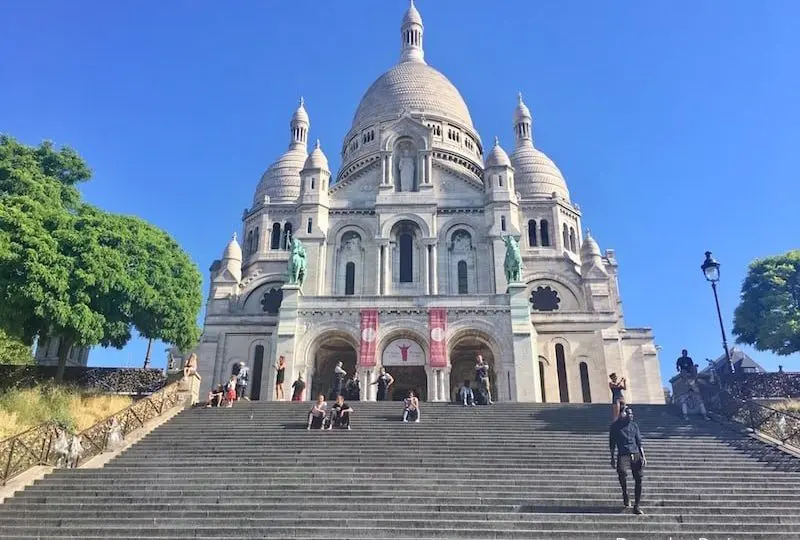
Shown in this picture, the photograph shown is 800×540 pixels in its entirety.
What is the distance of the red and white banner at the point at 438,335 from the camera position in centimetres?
2839

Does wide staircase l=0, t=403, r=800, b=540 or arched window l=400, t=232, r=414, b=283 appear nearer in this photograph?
wide staircase l=0, t=403, r=800, b=540

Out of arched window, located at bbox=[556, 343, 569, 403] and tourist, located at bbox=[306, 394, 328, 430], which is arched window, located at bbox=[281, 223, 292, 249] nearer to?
arched window, located at bbox=[556, 343, 569, 403]

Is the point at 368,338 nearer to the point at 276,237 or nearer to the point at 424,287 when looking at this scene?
the point at 424,287

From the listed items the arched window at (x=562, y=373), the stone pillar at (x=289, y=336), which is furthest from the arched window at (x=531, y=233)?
the stone pillar at (x=289, y=336)

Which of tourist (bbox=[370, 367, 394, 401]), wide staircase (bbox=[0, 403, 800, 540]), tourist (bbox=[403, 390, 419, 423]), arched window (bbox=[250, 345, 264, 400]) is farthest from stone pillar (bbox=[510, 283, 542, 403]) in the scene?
arched window (bbox=[250, 345, 264, 400])

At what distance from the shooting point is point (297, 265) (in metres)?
31.4

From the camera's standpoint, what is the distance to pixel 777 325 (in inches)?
1200

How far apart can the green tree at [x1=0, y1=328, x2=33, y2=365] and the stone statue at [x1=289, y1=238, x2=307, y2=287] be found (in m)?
12.1

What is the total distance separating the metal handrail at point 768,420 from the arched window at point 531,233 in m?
23.6

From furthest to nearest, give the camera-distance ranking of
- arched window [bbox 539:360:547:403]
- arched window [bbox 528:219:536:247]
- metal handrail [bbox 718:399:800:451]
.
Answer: arched window [bbox 528:219:536:247] < arched window [bbox 539:360:547:403] < metal handrail [bbox 718:399:800:451]

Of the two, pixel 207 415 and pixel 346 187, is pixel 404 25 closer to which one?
pixel 346 187

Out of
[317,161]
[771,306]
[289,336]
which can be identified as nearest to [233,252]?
[317,161]

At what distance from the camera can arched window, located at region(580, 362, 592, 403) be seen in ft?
110

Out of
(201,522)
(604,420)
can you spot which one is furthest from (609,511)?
(604,420)
